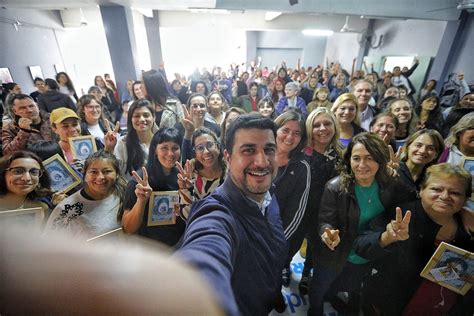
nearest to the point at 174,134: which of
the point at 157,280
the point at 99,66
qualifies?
the point at 157,280

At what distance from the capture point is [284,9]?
4547 millimetres

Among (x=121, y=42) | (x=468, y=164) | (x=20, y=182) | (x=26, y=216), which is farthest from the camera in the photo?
(x=121, y=42)

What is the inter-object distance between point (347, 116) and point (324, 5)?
11.5 feet

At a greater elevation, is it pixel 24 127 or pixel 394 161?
pixel 24 127

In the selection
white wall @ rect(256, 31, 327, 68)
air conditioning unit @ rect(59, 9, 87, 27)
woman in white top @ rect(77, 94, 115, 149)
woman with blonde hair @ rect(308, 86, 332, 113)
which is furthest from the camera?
white wall @ rect(256, 31, 327, 68)

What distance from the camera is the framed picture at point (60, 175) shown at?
169 cm

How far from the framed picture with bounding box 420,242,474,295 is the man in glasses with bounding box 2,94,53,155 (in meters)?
3.43

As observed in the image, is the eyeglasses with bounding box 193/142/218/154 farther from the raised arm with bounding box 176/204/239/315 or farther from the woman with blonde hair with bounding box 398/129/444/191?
the woman with blonde hair with bounding box 398/129/444/191

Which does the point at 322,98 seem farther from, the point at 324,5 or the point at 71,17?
the point at 71,17

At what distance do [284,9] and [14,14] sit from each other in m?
7.79

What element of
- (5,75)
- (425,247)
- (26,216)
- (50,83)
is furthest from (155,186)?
(5,75)

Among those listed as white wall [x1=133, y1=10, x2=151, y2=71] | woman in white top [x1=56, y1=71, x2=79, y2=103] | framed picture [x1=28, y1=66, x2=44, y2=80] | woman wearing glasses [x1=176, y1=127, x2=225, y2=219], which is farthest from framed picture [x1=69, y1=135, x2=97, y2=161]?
framed picture [x1=28, y1=66, x2=44, y2=80]

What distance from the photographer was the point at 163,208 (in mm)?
1576

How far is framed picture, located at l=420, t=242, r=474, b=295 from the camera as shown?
1.18 m
